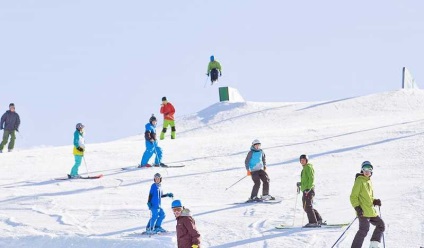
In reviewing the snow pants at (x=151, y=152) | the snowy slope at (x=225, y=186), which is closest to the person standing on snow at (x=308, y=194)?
the snowy slope at (x=225, y=186)

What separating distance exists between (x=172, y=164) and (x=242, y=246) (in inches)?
350

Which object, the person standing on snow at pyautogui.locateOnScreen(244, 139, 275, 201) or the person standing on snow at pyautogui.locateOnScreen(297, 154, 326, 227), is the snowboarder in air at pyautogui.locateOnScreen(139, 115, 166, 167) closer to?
the person standing on snow at pyautogui.locateOnScreen(244, 139, 275, 201)

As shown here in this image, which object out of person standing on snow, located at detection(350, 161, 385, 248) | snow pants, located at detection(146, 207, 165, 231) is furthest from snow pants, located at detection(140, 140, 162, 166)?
person standing on snow, located at detection(350, 161, 385, 248)

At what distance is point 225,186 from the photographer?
802 inches

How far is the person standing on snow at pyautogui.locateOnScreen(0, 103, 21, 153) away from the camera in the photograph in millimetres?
27734

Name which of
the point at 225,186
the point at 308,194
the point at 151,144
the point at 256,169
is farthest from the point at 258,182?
the point at 151,144

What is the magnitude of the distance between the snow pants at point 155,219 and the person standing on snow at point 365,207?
336 cm

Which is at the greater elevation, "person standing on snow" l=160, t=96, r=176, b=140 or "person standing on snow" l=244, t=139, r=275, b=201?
"person standing on snow" l=160, t=96, r=176, b=140

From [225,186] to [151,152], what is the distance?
285 cm

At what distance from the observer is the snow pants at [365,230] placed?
1353cm

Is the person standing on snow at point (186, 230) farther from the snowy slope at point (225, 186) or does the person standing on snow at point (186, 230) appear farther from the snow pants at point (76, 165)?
the snow pants at point (76, 165)

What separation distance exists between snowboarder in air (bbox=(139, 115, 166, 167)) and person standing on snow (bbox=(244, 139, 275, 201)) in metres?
4.36

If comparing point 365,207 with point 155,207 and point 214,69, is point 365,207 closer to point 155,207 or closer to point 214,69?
point 155,207

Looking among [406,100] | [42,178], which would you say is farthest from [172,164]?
[406,100]
